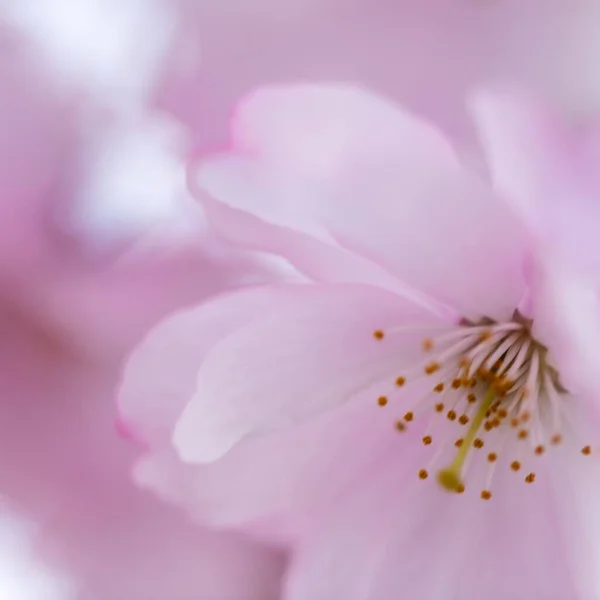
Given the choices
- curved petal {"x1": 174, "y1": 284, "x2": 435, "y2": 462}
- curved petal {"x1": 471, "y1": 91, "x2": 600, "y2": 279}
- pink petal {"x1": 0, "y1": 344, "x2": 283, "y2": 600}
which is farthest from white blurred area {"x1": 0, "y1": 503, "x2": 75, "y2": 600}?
curved petal {"x1": 471, "y1": 91, "x2": 600, "y2": 279}

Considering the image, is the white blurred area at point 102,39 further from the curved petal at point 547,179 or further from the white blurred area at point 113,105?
the curved petal at point 547,179

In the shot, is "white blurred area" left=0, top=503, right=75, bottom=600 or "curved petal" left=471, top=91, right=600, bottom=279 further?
Answer: "white blurred area" left=0, top=503, right=75, bottom=600

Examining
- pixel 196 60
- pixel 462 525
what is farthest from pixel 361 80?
pixel 462 525

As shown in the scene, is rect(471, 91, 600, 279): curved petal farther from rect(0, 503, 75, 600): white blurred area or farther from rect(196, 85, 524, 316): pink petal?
rect(0, 503, 75, 600): white blurred area

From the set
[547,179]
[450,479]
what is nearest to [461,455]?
[450,479]

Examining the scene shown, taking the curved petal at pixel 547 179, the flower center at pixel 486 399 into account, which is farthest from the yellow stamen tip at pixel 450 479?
the curved petal at pixel 547 179

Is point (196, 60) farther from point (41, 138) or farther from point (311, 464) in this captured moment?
point (311, 464)
